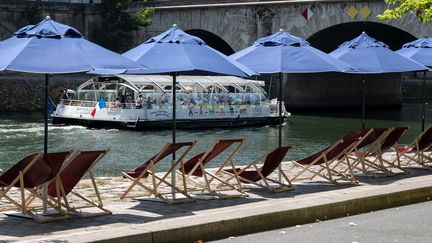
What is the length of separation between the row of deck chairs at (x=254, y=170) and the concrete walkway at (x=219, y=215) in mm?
216

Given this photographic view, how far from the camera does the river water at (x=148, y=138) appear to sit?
24.9 m

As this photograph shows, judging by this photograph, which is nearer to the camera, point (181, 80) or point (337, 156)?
point (337, 156)

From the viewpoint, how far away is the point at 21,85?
48656 millimetres

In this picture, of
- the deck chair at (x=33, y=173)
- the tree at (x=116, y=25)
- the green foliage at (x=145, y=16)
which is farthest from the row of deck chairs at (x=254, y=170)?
the tree at (x=116, y=25)

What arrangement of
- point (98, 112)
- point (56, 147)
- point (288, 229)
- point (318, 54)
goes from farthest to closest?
point (98, 112) → point (56, 147) → point (318, 54) → point (288, 229)

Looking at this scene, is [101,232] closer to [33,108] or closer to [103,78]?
[103,78]

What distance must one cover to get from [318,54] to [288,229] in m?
3.93

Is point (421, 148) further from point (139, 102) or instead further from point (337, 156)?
point (139, 102)

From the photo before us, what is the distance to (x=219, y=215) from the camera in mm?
8883

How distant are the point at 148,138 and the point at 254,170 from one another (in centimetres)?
2022

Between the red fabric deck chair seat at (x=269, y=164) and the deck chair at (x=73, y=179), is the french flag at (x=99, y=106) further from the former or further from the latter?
the deck chair at (x=73, y=179)

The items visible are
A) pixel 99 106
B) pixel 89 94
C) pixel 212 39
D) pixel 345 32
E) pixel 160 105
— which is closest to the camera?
pixel 99 106

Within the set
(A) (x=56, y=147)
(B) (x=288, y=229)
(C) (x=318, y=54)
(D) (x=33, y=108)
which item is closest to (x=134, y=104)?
(A) (x=56, y=147)


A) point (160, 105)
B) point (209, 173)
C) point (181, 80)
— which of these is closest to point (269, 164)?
point (209, 173)
